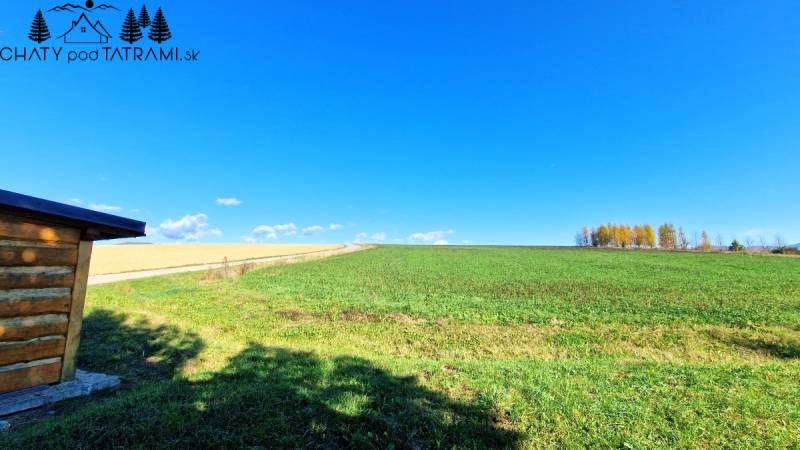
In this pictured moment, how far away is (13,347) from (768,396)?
12.8m

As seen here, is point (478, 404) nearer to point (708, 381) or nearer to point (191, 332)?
point (708, 381)

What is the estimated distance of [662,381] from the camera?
A: 6.88 metres

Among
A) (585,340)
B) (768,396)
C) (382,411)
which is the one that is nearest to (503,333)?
(585,340)

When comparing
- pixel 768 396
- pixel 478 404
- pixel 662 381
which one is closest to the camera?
pixel 478 404

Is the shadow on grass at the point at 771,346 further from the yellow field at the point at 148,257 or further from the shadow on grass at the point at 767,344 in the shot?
the yellow field at the point at 148,257

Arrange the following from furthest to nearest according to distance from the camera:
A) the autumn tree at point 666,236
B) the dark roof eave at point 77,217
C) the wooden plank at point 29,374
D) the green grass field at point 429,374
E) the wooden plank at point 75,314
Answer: the autumn tree at point 666,236, the wooden plank at point 75,314, the wooden plank at point 29,374, the dark roof eave at point 77,217, the green grass field at point 429,374

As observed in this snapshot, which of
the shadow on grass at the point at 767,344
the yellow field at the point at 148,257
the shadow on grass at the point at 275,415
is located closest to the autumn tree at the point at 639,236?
the yellow field at the point at 148,257

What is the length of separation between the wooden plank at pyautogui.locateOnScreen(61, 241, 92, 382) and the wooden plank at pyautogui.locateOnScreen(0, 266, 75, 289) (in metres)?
0.12

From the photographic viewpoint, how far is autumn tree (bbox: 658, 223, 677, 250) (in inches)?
5212

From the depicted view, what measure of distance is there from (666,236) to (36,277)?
169m

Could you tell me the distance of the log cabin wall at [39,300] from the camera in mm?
5559

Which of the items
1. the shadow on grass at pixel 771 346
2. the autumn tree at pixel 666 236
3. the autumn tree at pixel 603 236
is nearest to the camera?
the shadow on grass at pixel 771 346

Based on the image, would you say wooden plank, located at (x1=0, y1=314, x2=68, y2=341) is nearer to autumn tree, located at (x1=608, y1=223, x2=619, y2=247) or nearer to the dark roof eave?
the dark roof eave

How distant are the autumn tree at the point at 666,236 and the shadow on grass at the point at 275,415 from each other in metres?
160
